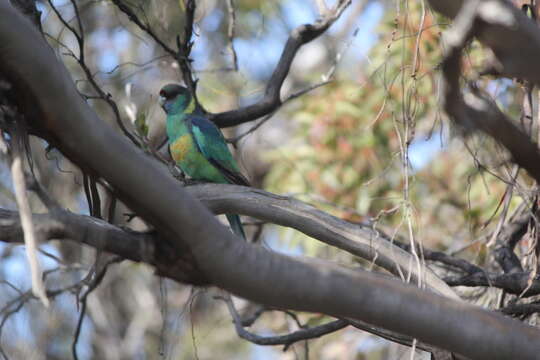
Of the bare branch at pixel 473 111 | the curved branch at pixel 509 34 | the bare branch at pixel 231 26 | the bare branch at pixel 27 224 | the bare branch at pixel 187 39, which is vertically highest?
the bare branch at pixel 231 26

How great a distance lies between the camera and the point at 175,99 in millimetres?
5242

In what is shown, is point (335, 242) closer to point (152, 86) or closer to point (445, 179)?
point (445, 179)

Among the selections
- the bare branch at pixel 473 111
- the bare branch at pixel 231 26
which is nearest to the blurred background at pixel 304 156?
the bare branch at pixel 231 26

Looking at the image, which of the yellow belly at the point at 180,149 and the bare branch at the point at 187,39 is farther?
the yellow belly at the point at 180,149

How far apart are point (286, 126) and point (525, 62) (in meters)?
8.74

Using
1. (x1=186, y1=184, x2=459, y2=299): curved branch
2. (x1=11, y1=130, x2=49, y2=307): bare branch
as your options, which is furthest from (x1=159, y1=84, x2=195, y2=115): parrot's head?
(x1=11, y1=130, x2=49, y2=307): bare branch

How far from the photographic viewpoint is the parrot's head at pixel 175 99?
5.13 meters

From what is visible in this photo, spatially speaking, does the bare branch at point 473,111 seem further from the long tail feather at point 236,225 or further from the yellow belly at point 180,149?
the yellow belly at point 180,149

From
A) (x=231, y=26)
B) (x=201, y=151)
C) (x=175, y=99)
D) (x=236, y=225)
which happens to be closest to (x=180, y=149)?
(x=201, y=151)

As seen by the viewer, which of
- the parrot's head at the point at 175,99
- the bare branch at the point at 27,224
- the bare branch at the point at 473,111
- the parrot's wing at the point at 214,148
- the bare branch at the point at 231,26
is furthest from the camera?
the parrot's head at the point at 175,99

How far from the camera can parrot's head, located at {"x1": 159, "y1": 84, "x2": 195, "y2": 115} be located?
16.8ft

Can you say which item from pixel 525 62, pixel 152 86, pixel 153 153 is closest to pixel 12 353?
pixel 153 153

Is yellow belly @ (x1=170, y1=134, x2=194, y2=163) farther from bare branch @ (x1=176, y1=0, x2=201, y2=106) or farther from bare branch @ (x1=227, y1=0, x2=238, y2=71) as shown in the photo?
bare branch @ (x1=176, y1=0, x2=201, y2=106)

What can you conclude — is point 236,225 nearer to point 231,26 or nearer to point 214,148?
point 214,148
